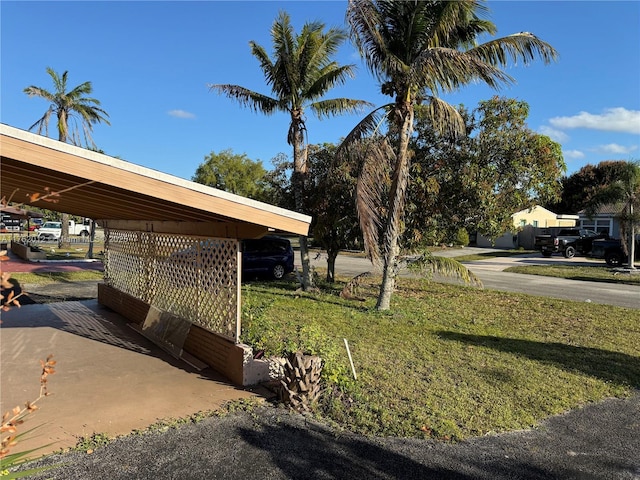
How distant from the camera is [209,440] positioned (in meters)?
3.86

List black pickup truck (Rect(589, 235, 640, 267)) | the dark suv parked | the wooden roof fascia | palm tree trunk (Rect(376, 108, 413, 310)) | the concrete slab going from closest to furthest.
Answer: the concrete slab < the wooden roof fascia < palm tree trunk (Rect(376, 108, 413, 310)) < the dark suv parked < black pickup truck (Rect(589, 235, 640, 267))

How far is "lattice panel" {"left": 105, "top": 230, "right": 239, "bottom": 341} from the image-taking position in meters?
5.42

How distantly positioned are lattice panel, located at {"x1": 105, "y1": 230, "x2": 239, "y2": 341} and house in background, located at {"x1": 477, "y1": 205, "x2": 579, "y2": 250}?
31128 millimetres

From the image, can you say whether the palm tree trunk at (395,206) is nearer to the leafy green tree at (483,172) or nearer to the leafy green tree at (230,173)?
the leafy green tree at (483,172)

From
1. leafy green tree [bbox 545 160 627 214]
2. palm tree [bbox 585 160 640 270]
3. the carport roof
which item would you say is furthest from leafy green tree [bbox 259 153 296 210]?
leafy green tree [bbox 545 160 627 214]

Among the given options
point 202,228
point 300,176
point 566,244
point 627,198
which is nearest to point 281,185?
point 300,176

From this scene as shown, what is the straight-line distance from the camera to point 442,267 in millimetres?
10062

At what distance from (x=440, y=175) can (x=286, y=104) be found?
4508 mm

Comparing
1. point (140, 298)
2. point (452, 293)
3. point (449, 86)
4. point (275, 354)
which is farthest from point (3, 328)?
point (452, 293)

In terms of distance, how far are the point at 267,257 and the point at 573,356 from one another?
10.4 metres

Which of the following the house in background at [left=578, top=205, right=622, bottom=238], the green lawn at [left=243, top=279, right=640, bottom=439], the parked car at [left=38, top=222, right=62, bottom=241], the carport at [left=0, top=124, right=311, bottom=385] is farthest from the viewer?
the parked car at [left=38, top=222, right=62, bottom=241]

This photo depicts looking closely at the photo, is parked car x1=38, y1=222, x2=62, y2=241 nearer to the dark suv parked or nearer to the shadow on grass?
the dark suv parked

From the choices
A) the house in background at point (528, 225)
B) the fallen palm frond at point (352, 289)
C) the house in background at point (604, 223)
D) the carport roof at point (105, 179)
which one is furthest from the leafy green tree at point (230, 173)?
the carport roof at point (105, 179)

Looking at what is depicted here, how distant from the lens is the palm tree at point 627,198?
1823 centimetres
